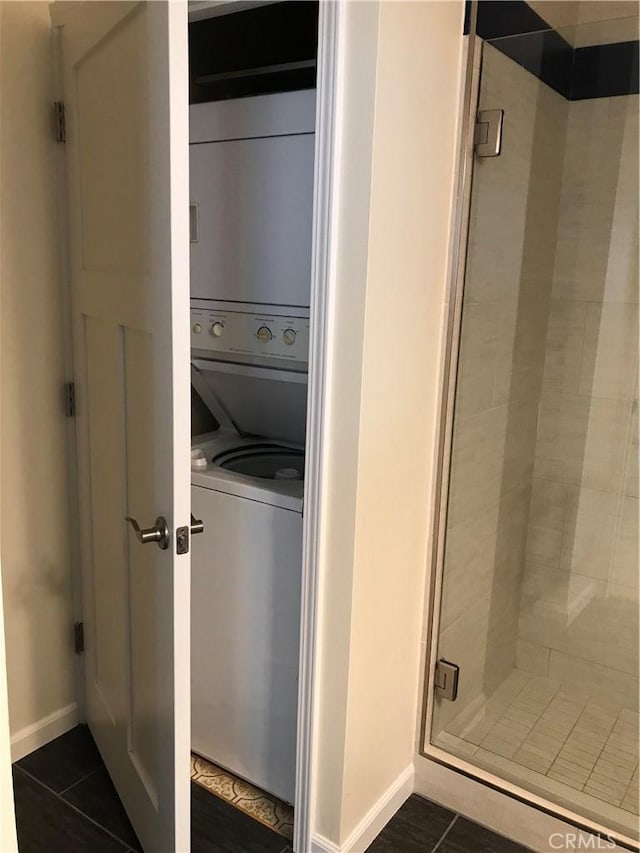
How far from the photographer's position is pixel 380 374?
1554 millimetres

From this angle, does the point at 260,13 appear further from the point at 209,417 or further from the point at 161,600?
the point at 161,600

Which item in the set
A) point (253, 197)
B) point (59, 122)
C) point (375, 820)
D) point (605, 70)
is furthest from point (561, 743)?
point (59, 122)

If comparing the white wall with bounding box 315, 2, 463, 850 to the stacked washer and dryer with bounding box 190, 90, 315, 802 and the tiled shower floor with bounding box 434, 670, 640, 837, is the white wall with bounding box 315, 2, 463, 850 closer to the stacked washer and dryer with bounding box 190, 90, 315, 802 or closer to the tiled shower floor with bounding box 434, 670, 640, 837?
the stacked washer and dryer with bounding box 190, 90, 315, 802

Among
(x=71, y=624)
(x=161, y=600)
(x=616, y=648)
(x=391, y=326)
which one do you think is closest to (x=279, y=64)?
(x=391, y=326)

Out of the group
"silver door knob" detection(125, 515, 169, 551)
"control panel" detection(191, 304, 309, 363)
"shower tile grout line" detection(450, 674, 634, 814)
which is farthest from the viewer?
"shower tile grout line" detection(450, 674, 634, 814)

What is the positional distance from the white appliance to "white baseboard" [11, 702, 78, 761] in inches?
51.5

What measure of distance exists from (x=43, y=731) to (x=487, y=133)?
6.74 feet

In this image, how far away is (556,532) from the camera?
2418 mm

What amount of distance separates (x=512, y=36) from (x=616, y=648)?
1.83m

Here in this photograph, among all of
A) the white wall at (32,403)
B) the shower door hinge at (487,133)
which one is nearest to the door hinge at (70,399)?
the white wall at (32,403)

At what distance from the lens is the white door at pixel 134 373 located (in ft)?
4.04

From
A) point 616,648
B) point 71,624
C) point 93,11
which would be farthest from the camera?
point 616,648

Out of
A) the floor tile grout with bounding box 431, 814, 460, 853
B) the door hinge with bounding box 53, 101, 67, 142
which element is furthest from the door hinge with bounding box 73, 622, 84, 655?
the door hinge with bounding box 53, 101, 67, 142

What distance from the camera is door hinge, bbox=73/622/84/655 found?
6.92ft
